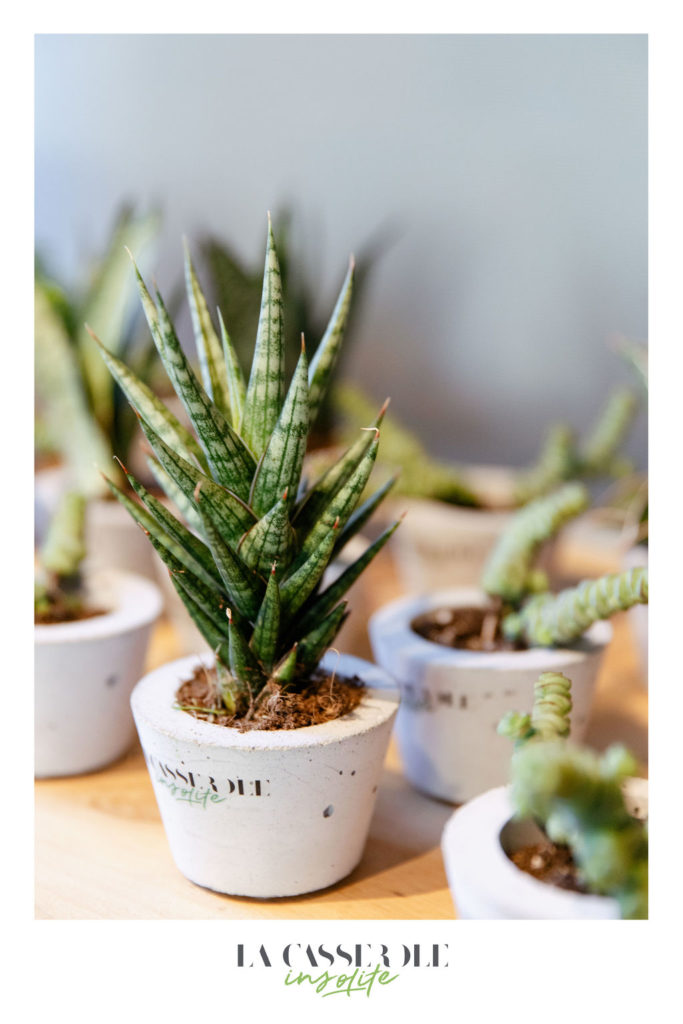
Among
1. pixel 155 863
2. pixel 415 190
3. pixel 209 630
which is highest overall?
pixel 415 190

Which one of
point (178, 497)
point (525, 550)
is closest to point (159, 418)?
point (178, 497)

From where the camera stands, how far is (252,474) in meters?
0.70

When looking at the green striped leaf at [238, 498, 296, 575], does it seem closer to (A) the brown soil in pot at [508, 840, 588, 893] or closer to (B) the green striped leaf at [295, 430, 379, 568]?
(B) the green striped leaf at [295, 430, 379, 568]

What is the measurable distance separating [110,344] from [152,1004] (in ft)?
2.87

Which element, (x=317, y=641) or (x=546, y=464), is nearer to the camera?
(x=317, y=641)

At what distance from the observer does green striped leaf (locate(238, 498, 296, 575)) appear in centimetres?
65

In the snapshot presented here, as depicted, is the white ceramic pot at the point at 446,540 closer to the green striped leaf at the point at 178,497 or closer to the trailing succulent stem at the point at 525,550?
the trailing succulent stem at the point at 525,550

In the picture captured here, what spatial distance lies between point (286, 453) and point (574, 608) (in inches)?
11.6

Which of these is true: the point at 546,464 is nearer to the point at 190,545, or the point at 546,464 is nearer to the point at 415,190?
the point at 415,190

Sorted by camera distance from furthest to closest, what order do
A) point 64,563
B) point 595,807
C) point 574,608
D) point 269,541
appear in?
point 64,563, point 574,608, point 269,541, point 595,807

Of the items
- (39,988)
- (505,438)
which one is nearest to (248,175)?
(505,438)

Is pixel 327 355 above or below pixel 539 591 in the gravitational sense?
above

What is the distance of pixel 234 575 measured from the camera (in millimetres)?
668

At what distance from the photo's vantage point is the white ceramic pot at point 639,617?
1066 mm
